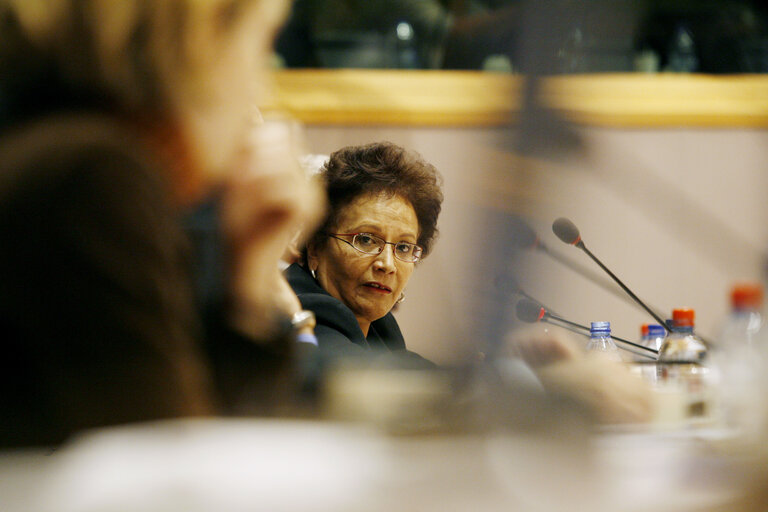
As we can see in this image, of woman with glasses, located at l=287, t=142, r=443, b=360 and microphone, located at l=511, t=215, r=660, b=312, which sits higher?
woman with glasses, located at l=287, t=142, r=443, b=360

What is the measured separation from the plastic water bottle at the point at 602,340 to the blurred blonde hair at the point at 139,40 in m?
0.41

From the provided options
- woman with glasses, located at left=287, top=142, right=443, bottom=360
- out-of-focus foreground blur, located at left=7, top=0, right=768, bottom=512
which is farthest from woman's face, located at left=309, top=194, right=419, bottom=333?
out-of-focus foreground blur, located at left=7, top=0, right=768, bottom=512

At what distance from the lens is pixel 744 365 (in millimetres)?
946

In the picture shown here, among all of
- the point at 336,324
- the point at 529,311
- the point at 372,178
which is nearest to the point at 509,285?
the point at 529,311

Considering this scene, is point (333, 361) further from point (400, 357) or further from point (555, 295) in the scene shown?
point (555, 295)

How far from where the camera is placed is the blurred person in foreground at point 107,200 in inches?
24.2

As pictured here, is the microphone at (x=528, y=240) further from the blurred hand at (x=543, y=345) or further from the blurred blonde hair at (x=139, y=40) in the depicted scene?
the blurred blonde hair at (x=139, y=40)

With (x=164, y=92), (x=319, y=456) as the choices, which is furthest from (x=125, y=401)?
(x=164, y=92)

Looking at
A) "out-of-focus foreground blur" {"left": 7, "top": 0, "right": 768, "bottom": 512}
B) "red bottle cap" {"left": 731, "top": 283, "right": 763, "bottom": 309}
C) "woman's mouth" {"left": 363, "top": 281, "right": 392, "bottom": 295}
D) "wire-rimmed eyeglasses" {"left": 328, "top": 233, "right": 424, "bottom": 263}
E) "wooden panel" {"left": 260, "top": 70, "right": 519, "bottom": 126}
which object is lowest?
"out-of-focus foreground blur" {"left": 7, "top": 0, "right": 768, "bottom": 512}

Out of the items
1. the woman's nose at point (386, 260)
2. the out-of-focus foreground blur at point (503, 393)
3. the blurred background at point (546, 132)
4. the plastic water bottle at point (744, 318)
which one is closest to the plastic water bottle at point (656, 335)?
the plastic water bottle at point (744, 318)

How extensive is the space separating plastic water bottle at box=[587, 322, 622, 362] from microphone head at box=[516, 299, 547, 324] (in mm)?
145

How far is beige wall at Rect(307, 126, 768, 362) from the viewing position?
1.97 feet

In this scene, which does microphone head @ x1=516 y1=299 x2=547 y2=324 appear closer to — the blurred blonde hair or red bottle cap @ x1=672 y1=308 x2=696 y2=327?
the blurred blonde hair

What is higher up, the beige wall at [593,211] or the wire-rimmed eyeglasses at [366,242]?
the wire-rimmed eyeglasses at [366,242]
